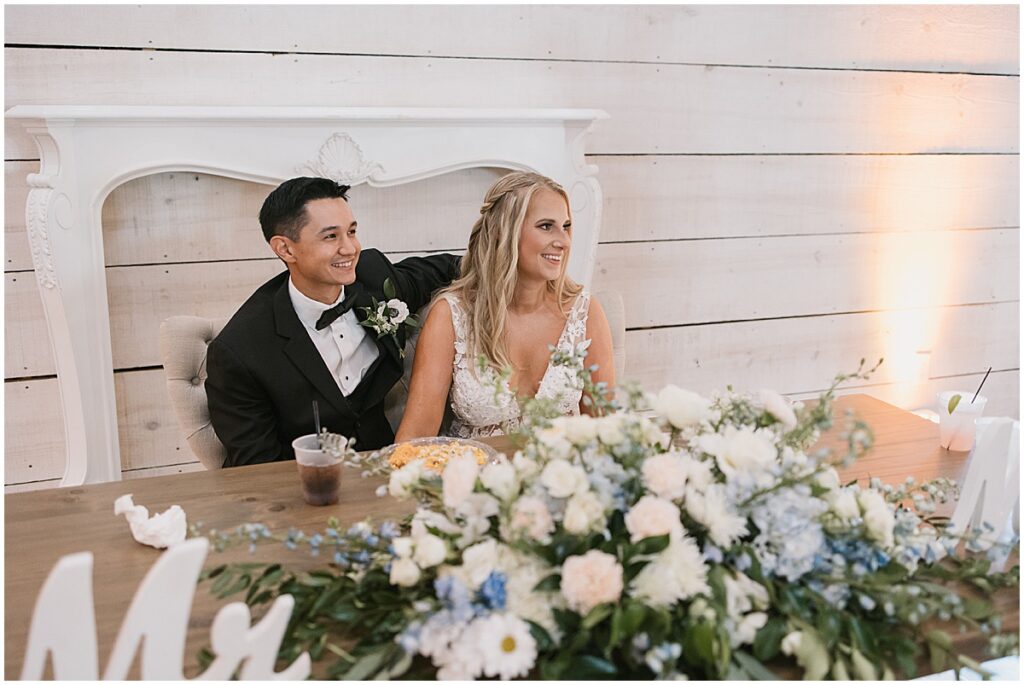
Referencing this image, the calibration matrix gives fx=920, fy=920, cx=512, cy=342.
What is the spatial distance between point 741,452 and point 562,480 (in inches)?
8.2

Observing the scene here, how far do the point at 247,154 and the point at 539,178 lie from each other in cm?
74

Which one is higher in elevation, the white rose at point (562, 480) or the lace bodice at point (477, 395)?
the white rose at point (562, 480)

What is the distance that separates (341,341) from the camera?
2135 millimetres

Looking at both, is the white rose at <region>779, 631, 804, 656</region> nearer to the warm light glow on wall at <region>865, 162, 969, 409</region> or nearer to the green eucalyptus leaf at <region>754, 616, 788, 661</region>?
the green eucalyptus leaf at <region>754, 616, 788, 661</region>

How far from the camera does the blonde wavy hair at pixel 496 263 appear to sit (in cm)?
219

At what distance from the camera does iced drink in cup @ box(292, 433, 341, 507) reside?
58.7 inches

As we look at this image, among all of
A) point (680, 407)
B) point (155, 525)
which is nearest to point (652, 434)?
point (680, 407)

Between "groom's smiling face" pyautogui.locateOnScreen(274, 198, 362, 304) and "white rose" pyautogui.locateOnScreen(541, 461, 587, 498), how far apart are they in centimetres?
116

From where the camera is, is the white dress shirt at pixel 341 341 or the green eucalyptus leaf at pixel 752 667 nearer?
the green eucalyptus leaf at pixel 752 667

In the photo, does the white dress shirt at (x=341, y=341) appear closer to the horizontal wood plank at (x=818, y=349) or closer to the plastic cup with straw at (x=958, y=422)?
the horizontal wood plank at (x=818, y=349)

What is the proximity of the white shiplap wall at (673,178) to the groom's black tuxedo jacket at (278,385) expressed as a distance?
0.46 m

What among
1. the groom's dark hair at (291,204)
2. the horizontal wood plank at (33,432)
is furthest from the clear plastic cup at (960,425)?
the horizontal wood plank at (33,432)

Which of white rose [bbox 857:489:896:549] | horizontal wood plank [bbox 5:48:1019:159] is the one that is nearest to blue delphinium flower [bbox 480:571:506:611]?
white rose [bbox 857:489:896:549]

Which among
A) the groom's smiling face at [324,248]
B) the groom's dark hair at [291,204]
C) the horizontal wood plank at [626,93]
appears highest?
the horizontal wood plank at [626,93]
